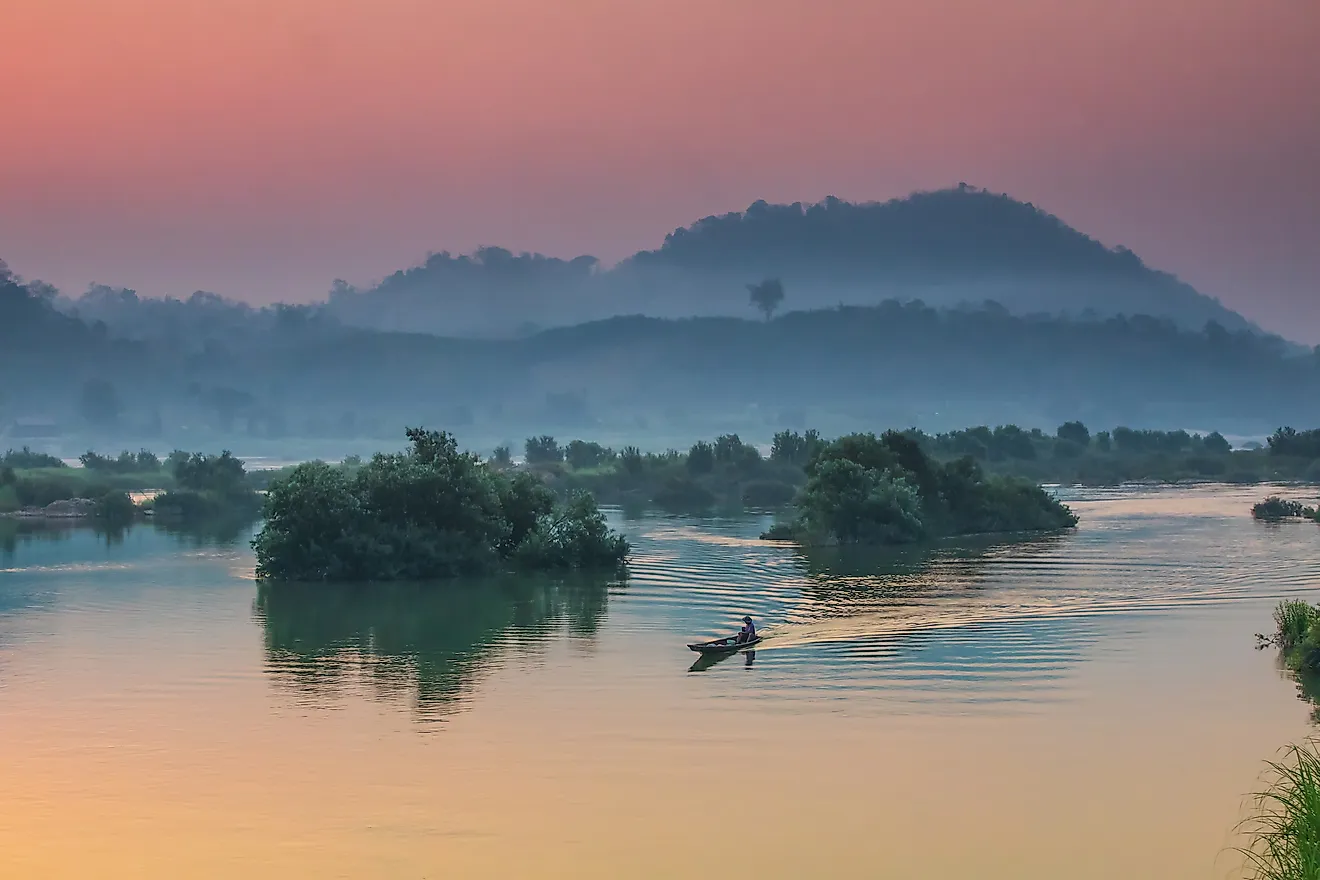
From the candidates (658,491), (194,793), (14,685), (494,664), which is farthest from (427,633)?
(658,491)

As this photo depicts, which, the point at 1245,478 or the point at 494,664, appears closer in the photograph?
the point at 494,664

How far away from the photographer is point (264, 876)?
2839 cm

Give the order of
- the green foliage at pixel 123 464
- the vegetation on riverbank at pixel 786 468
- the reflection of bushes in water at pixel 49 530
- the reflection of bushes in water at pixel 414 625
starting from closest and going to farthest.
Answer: the reflection of bushes in water at pixel 414 625 < the reflection of bushes in water at pixel 49 530 < the vegetation on riverbank at pixel 786 468 < the green foliage at pixel 123 464

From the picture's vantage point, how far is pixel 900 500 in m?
96.6

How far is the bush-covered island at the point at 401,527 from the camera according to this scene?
246ft

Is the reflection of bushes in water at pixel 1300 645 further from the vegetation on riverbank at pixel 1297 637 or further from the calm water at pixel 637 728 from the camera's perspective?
the calm water at pixel 637 728

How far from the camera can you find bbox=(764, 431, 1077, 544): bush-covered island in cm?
9631

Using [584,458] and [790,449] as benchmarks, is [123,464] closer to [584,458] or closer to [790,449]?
[584,458]

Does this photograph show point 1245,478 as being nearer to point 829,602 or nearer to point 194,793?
point 829,602

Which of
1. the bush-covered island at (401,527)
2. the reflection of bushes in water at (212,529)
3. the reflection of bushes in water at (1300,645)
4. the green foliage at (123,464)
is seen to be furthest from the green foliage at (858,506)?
the green foliage at (123,464)

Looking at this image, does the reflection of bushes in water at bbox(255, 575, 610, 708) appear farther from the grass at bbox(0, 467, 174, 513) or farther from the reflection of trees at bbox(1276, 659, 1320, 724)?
the grass at bbox(0, 467, 174, 513)

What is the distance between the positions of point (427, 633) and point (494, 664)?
8393 millimetres

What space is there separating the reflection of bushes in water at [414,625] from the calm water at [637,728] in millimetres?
276

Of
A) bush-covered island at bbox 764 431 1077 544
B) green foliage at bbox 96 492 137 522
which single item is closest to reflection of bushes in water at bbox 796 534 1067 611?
bush-covered island at bbox 764 431 1077 544
